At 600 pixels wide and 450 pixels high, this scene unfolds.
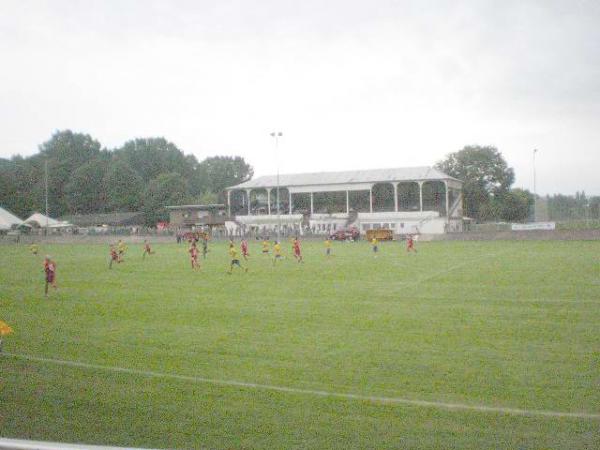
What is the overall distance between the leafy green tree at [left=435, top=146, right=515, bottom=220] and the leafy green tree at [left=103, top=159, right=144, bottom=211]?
57.1 metres

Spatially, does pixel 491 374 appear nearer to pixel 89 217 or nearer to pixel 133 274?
pixel 133 274

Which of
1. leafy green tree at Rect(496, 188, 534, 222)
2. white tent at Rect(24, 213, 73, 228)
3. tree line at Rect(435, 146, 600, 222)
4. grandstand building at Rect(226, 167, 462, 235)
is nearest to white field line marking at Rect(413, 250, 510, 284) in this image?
grandstand building at Rect(226, 167, 462, 235)

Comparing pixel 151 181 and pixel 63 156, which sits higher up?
pixel 63 156

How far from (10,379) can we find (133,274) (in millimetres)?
18921

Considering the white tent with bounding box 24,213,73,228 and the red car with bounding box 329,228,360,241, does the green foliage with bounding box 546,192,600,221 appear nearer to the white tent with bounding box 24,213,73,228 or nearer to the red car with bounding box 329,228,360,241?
the red car with bounding box 329,228,360,241

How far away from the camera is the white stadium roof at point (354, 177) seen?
229 ft

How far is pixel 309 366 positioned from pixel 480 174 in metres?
87.1

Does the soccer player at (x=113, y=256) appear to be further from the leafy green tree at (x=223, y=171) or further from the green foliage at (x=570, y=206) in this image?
the leafy green tree at (x=223, y=171)

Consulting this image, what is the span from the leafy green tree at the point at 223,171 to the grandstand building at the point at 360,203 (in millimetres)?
53453

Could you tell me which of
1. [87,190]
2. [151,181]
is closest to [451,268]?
[151,181]

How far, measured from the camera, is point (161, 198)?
340 ft

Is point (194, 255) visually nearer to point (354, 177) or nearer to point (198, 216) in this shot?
point (354, 177)

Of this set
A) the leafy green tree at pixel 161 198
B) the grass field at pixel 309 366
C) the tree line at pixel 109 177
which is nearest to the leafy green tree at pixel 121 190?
the tree line at pixel 109 177

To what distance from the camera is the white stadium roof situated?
69.9m
